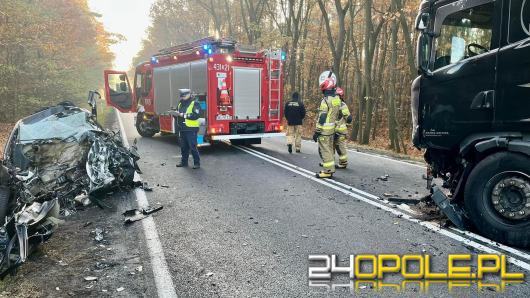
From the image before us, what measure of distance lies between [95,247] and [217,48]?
7525 mm

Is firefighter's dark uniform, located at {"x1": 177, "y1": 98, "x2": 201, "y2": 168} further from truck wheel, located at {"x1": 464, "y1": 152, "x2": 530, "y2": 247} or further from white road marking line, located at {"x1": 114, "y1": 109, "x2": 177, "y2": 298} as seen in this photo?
truck wheel, located at {"x1": 464, "y1": 152, "x2": 530, "y2": 247}

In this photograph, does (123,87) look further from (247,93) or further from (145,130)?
(247,93)

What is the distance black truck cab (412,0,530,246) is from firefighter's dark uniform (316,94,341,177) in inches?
93.6

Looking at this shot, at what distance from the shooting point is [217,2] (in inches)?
1160

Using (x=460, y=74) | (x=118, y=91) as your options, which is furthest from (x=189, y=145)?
(x=118, y=91)

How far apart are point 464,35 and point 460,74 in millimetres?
509

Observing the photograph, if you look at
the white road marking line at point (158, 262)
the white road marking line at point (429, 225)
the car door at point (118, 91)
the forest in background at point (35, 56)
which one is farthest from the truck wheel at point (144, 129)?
the white road marking line at point (158, 262)

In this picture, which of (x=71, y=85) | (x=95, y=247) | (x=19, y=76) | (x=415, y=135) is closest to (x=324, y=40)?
(x=71, y=85)

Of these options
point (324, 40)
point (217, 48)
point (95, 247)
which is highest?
point (324, 40)

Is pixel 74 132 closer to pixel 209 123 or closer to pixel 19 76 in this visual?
pixel 209 123

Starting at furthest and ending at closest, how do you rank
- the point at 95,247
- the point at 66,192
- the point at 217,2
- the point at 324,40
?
the point at 217,2 < the point at 324,40 < the point at 66,192 < the point at 95,247

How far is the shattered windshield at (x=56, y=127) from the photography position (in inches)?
240

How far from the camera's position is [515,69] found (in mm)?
3980

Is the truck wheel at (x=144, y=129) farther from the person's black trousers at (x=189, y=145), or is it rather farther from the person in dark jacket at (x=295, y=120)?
the person's black trousers at (x=189, y=145)
